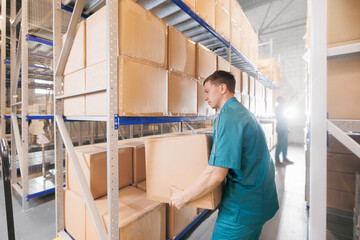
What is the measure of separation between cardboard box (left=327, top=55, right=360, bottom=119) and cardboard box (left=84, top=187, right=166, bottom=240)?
65.3 inches

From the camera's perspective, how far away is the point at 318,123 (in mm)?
955

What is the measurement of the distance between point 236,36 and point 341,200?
3225 mm

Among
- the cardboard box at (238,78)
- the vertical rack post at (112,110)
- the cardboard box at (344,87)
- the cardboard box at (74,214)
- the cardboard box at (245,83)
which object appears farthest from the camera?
the cardboard box at (245,83)

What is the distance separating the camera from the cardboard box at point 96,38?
4.75 feet

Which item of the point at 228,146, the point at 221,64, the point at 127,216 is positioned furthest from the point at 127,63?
the point at 221,64

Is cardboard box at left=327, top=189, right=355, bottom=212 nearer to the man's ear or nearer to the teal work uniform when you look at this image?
the teal work uniform

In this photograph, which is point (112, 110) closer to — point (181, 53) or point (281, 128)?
point (181, 53)

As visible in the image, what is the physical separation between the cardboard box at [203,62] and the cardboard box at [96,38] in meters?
1.23

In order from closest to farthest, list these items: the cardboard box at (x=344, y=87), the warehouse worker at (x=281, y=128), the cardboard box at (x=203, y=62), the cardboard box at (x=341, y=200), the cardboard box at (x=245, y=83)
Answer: the cardboard box at (x=344, y=87)
the cardboard box at (x=341, y=200)
the cardboard box at (x=203, y=62)
the cardboard box at (x=245, y=83)
the warehouse worker at (x=281, y=128)

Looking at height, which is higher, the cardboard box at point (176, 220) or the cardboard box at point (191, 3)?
the cardboard box at point (191, 3)

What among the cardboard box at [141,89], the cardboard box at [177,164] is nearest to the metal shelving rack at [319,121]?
the cardboard box at [177,164]

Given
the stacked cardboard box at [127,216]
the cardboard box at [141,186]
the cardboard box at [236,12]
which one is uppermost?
the cardboard box at [236,12]

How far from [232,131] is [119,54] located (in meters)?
1.05

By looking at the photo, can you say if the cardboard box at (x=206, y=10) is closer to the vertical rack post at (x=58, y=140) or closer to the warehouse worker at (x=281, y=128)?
the vertical rack post at (x=58, y=140)
